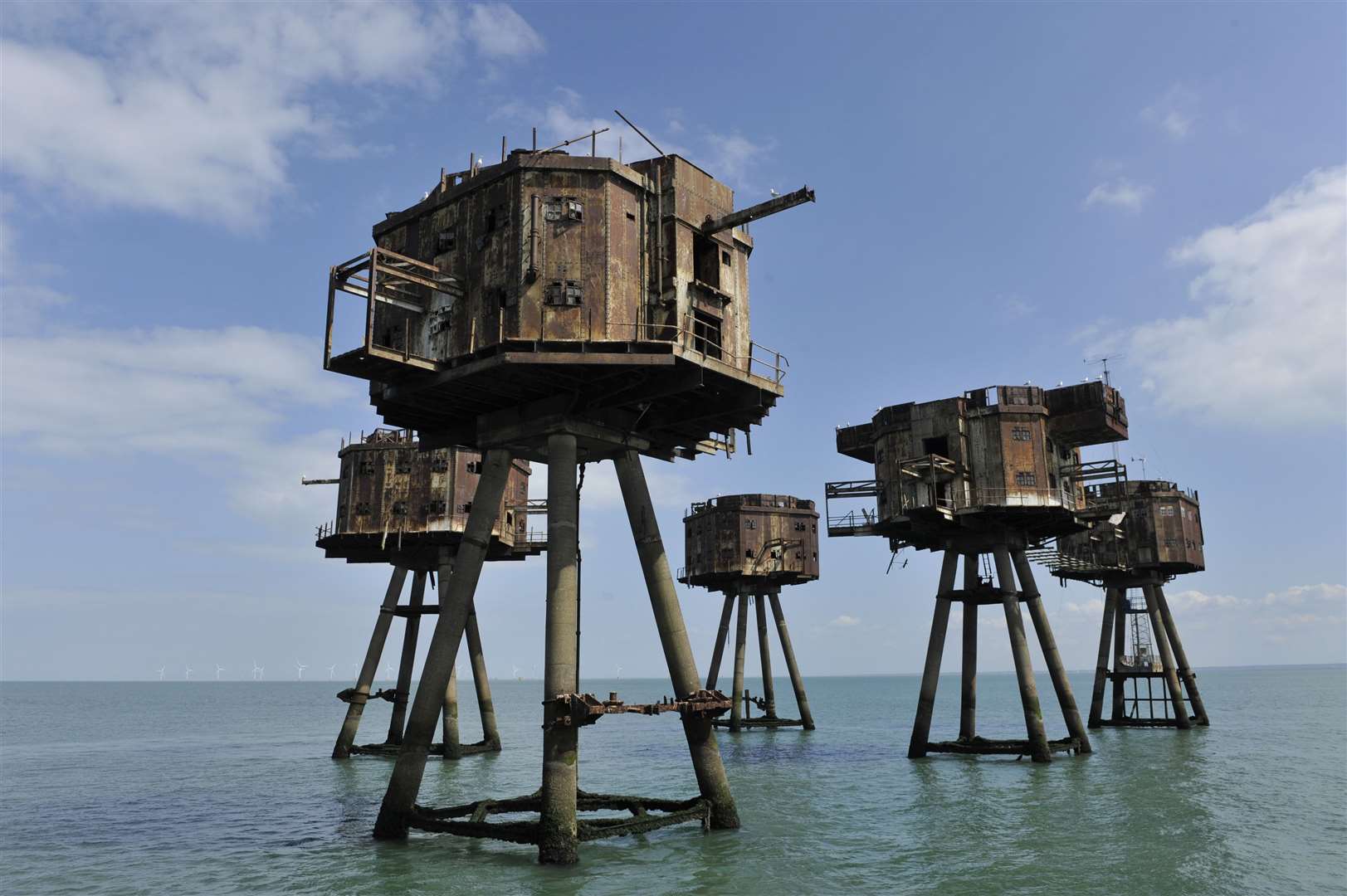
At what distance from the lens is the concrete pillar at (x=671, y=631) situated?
796 inches

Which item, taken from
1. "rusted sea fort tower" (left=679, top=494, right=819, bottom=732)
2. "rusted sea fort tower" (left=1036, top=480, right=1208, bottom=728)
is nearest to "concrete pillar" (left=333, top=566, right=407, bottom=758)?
"rusted sea fort tower" (left=679, top=494, right=819, bottom=732)

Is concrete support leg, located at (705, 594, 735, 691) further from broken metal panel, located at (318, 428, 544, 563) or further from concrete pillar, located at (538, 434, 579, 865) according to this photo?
concrete pillar, located at (538, 434, 579, 865)

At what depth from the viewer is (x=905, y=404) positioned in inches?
1412

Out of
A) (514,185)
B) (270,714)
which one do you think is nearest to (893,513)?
(514,185)

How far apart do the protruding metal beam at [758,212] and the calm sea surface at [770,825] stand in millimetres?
12224

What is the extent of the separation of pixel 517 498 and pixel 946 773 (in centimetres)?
1819

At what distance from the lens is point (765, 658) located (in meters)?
54.0

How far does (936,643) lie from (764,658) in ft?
63.9

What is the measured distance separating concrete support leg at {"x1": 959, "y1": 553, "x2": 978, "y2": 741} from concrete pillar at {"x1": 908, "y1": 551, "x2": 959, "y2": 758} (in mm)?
616

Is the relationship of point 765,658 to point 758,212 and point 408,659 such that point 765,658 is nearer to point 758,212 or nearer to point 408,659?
point 408,659

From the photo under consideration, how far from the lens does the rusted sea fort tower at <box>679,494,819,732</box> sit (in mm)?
48312

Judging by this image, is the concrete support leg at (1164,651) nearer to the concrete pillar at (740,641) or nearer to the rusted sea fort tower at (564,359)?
the concrete pillar at (740,641)

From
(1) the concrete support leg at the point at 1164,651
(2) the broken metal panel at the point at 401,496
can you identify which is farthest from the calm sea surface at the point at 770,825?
(2) the broken metal panel at the point at 401,496

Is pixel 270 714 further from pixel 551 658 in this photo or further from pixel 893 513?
pixel 551 658
